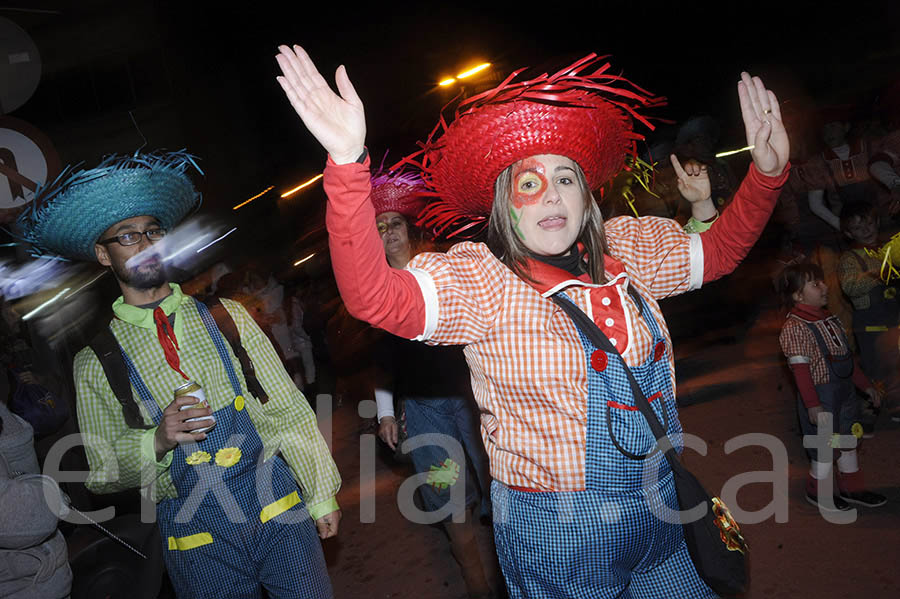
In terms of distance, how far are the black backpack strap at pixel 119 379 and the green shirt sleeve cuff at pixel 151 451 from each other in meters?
0.08

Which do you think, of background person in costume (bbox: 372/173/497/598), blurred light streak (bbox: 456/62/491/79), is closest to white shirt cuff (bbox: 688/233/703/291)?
background person in costume (bbox: 372/173/497/598)

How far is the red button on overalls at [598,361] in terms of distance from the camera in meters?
1.90

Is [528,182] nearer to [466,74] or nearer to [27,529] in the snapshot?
[27,529]

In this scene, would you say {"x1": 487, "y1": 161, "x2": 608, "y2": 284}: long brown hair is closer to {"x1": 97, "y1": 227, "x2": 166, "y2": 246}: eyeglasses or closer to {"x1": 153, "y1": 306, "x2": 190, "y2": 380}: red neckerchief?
{"x1": 153, "y1": 306, "x2": 190, "y2": 380}: red neckerchief

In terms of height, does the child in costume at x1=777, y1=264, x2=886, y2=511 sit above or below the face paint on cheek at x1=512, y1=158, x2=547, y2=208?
below

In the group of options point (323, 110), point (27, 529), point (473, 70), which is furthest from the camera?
point (473, 70)

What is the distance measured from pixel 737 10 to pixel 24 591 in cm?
1626

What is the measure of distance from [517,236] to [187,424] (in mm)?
1379

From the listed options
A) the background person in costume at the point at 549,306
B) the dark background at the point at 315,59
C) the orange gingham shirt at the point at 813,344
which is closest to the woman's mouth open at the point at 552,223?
the background person in costume at the point at 549,306

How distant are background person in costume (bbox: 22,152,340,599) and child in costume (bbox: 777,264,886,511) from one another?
3041 mm

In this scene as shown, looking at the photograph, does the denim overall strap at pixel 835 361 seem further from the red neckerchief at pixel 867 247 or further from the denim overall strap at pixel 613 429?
the denim overall strap at pixel 613 429

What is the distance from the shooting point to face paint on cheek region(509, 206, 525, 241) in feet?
6.89

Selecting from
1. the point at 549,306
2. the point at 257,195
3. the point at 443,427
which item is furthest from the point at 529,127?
the point at 257,195

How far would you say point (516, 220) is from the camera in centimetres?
212
